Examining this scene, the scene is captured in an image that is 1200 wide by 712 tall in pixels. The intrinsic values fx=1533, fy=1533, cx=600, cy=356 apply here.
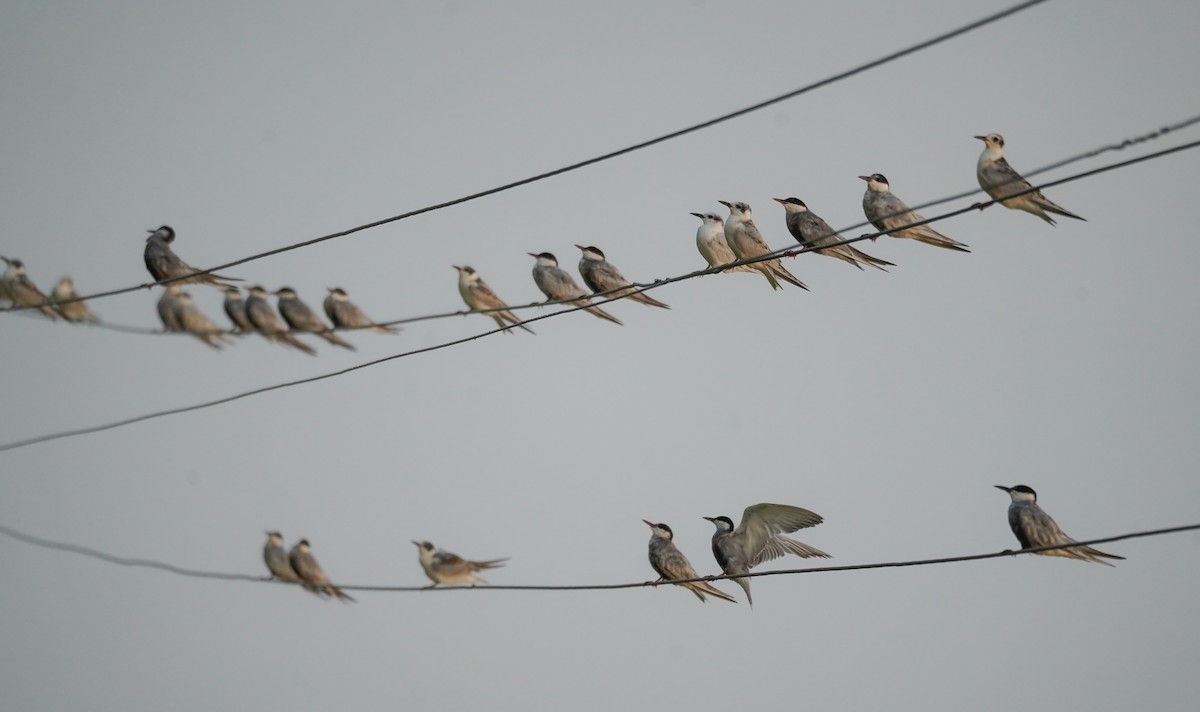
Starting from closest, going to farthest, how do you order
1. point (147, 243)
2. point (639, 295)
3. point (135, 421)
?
point (639, 295)
point (135, 421)
point (147, 243)

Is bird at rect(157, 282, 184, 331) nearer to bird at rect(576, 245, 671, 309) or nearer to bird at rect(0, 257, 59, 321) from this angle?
bird at rect(0, 257, 59, 321)

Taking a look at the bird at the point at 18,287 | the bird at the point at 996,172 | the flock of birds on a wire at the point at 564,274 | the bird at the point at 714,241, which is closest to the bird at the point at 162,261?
the flock of birds on a wire at the point at 564,274

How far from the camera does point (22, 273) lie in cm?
1645

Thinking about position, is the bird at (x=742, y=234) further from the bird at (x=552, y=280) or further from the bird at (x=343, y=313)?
the bird at (x=343, y=313)

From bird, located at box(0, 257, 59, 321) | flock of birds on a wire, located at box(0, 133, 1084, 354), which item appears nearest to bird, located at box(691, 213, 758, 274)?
flock of birds on a wire, located at box(0, 133, 1084, 354)

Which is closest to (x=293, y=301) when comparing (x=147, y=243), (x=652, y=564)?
(x=147, y=243)

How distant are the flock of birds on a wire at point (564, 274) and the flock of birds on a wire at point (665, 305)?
0.03ft

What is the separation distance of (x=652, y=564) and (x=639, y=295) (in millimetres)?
2617

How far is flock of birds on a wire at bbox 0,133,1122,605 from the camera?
10266 millimetres

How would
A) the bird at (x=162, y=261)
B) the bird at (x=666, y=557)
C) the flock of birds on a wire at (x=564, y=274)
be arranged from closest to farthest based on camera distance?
the flock of birds on a wire at (x=564, y=274) → the bird at (x=666, y=557) → the bird at (x=162, y=261)

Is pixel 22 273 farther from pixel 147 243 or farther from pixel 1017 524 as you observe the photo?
pixel 1017 524

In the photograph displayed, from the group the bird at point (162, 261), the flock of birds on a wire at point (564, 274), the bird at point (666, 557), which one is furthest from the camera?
the bird at point (162, 261)

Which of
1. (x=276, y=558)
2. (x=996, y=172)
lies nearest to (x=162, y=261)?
(x=276, y=558)

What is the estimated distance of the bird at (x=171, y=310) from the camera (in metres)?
15.4
